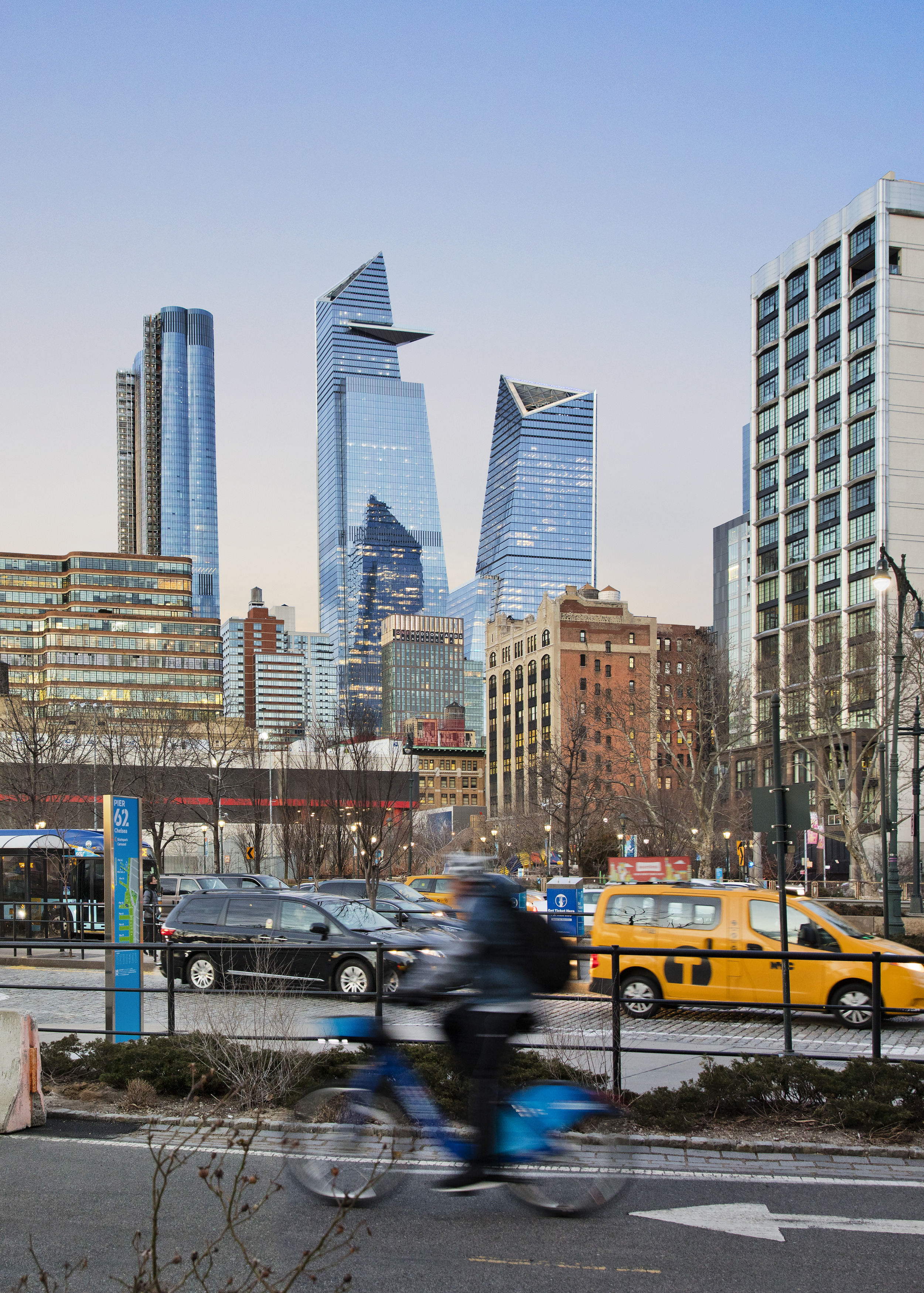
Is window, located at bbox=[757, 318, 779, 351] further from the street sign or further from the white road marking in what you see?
the white road marking

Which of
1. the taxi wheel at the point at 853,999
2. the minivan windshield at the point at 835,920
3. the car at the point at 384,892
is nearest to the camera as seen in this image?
the taxi wheel at the point at 853,999

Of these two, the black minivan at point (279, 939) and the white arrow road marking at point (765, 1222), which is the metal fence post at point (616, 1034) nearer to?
the white arrow road marking at point (765, 1222)

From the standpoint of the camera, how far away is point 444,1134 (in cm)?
621

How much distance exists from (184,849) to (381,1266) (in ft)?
225

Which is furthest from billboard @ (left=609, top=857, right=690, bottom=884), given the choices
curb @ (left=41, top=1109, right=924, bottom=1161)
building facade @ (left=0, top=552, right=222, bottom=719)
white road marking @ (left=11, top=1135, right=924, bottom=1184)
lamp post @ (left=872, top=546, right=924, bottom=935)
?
building facade @ (left=0, top=552, right=222, bottom=719)

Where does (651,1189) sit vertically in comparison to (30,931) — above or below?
above

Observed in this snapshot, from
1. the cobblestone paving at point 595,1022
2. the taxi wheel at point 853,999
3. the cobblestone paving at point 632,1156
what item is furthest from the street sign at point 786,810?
the cobblestone paving at point 632,1156

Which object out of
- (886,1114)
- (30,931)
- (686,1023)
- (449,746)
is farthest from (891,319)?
(449,746)

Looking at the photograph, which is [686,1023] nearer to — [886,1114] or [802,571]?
[886,1114]

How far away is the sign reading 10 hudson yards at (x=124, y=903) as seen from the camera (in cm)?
1222

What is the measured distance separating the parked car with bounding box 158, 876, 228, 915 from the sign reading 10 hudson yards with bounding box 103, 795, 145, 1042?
25113 mm

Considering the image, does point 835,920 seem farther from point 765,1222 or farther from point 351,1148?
point 351,1148

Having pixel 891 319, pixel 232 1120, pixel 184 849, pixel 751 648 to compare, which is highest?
pixel 891 319

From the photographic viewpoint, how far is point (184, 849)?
71.3 metres
